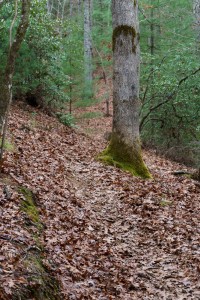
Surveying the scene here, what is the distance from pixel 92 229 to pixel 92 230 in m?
0.04

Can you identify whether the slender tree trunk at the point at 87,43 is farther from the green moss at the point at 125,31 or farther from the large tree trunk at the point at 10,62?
the large tree trunk at the point at 10,62

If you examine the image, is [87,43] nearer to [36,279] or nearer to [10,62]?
[10,62]

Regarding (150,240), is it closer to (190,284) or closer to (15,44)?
(190,284)

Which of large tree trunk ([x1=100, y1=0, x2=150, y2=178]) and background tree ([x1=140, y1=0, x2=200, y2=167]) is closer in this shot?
large tree trunk ([x1=100, y1=0, x2=150, y2=178])

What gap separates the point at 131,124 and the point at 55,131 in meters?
4.17

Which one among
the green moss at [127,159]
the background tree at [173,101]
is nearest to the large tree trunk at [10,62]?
the green moss at [127,159]

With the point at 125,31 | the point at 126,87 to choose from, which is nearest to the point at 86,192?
the point at 126,87

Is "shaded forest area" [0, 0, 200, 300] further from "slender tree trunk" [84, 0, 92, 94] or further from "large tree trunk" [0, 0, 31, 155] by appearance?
"slender tree trunk" [84, 0, 92, 94]

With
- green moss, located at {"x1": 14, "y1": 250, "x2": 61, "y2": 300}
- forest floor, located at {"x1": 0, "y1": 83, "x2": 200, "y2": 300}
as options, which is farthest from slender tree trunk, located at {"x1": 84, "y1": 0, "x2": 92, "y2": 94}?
green moss, located at {"x1": 14, "y1": 250, "x2": 61, "y2": 300}

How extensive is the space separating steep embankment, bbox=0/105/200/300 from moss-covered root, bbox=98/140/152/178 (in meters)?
0.33

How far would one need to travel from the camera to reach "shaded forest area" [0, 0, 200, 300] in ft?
17.2

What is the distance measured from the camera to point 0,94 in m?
7.43

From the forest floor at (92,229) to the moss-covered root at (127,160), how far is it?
13.2 inches

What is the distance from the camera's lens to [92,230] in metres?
6.93
